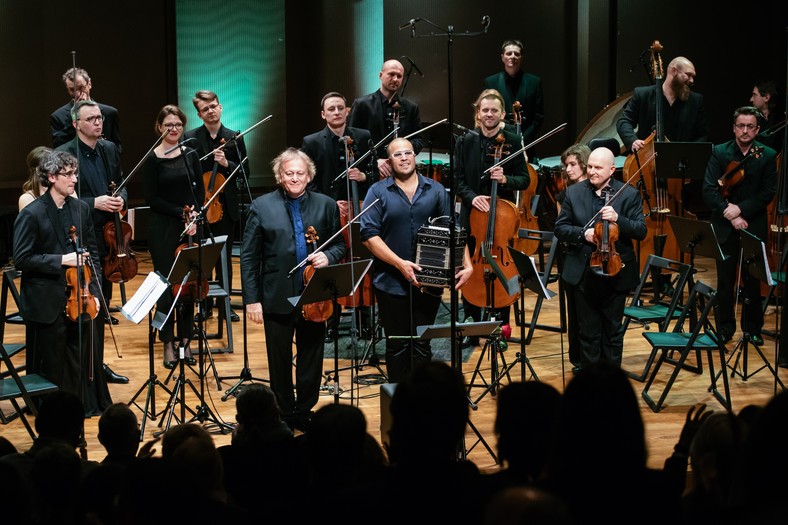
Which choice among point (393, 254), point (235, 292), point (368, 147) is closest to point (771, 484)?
point (393, 254)

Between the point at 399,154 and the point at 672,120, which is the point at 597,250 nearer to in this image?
the point at 399,154

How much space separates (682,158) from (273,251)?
138 inches

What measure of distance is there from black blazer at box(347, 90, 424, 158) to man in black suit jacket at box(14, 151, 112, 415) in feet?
8.99

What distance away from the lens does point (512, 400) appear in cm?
279

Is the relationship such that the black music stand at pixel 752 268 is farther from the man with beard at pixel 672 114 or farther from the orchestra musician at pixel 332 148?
the orchestra musician at pixel 332 148

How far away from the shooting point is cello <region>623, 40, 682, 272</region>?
25.5 feet

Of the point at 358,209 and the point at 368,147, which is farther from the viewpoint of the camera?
the point at 368,147

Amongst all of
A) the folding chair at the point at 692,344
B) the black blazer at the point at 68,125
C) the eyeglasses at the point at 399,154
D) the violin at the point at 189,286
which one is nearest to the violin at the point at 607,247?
the folding chair at the point at 692,344

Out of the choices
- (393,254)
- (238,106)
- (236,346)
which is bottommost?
(236,346)

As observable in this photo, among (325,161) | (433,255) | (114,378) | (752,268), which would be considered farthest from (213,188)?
(752,268)

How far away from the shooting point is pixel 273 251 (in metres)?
5.61

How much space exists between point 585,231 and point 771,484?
4137 millimetres

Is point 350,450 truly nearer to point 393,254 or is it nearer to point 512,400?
point 512,400

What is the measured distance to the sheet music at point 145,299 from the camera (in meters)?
5.19
